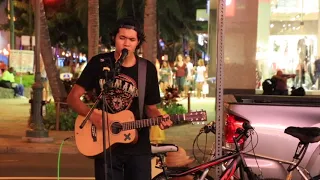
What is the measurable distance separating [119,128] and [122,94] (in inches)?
10.4

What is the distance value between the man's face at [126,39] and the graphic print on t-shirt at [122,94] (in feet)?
0.69

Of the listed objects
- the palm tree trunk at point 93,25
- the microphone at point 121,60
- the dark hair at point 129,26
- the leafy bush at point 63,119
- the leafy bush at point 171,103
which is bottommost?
the leafy bush at point 63,119

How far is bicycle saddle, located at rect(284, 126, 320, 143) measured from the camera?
4547mm

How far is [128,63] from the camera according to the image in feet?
13.1

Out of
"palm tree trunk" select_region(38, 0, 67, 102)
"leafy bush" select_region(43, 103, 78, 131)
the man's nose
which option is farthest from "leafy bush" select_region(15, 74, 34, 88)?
the man's nose

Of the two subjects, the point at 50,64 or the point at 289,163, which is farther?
the point at 50,64

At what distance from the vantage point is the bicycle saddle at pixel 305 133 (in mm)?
4547

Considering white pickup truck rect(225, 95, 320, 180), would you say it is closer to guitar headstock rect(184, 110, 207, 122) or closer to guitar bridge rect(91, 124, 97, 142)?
guitar headstock rect(184, 110, 207, 122)

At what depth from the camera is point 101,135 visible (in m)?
3.93

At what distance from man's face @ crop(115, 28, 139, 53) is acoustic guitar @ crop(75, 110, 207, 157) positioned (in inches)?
18.5

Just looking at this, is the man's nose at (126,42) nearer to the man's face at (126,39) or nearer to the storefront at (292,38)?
the man's face at (126,39)

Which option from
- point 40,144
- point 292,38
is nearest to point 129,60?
point 40,144

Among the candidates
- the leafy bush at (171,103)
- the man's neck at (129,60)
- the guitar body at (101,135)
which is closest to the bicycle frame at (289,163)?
the guitar body at (101,135)

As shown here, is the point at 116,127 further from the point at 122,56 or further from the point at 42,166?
the point at 42,166
